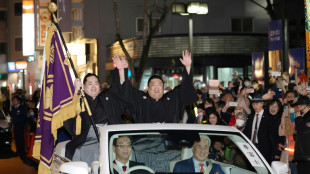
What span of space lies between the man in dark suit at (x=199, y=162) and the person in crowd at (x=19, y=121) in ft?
44.3

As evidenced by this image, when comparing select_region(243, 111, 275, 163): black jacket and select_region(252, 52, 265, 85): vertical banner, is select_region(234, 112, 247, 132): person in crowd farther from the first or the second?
select_region(252, 52, 265, 85): vertical banner

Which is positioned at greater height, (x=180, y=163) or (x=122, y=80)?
(x=122, y=80)

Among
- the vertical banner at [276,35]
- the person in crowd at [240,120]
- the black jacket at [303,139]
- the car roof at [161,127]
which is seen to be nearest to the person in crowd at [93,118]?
the car roof at [161,127]

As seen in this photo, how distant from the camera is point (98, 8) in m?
42.4

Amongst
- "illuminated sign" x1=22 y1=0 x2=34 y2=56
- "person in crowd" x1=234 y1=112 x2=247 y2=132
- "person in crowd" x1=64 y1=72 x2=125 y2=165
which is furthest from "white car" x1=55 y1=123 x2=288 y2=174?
"illuminated sign" x1=22 y1=0 x2=34 y2=56

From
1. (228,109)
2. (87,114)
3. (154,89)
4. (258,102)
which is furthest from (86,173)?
(228,109)

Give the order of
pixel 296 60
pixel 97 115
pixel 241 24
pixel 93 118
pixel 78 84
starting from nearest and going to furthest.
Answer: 1. pixel 78 84
2. pixel 93 118
3. pixel 97 115
4. pixel 296 60
5. pixel 241 24

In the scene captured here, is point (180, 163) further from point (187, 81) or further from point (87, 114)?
point (187, 81)

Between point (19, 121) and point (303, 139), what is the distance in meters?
12.0

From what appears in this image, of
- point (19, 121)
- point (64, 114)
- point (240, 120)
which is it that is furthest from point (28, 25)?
point (64, 114)

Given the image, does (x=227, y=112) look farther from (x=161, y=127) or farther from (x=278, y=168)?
(x=278, y=168)

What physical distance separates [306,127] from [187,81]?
1764 millimetres

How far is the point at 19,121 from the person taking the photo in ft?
64.0

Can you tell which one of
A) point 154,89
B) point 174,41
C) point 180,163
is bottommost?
point 180,163
